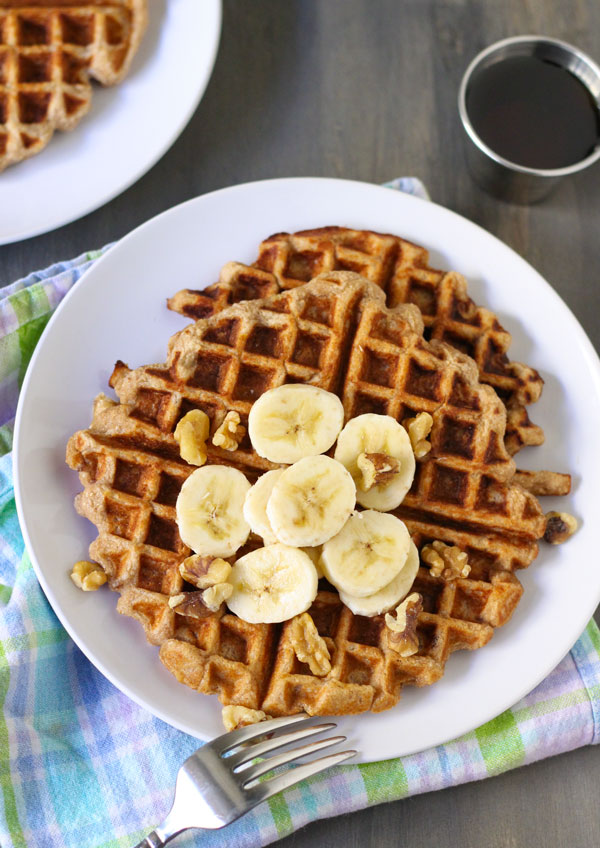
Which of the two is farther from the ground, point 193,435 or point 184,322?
point 184,322

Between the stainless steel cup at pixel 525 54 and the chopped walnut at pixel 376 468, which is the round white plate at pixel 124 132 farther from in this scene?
the chopped walnut at pixel 376 468

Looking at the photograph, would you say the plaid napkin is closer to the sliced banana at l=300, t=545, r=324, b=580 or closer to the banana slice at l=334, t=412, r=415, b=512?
the sliced banana at l=300, t=545, r=324, b=580

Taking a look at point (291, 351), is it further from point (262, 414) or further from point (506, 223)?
point (506, 223)

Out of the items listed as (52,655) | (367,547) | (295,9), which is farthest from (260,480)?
(295,9)

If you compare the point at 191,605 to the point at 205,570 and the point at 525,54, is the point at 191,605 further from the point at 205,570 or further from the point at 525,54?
the point at 525,54

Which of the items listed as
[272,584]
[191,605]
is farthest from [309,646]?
[191,605]

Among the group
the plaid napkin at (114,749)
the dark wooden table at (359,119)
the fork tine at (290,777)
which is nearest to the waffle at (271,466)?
the fork tine at (290,777)
